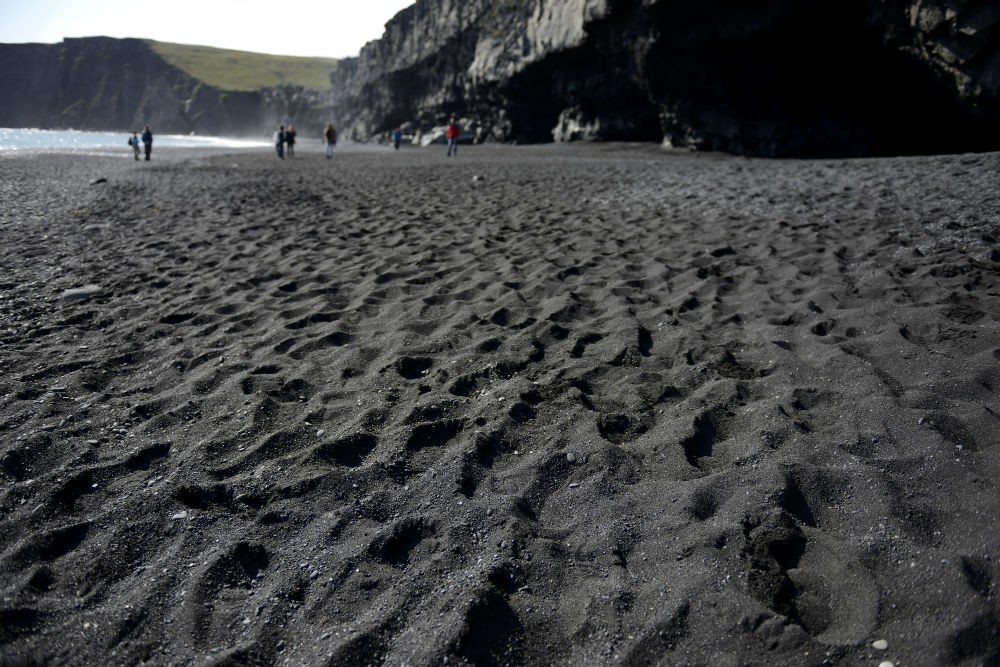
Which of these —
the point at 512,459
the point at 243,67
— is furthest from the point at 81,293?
the point at 243,67

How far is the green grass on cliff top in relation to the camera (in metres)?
155

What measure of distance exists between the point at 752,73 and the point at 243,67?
177 metres

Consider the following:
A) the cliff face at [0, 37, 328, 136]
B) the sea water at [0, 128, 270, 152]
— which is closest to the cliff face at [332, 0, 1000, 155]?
the sea water at [0, 128, 270, 152]

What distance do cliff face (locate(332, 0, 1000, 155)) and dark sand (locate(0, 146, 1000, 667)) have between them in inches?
696

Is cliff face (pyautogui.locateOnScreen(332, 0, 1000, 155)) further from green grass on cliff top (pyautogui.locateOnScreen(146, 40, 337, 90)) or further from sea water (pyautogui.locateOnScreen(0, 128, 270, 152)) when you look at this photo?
green grass on cliff top (pyautogui.locateOnScreen(146, 40, 337, 90))

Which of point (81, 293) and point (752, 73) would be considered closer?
point (81, 293)

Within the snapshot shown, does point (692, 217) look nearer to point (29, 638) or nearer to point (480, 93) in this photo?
point (29, 638)

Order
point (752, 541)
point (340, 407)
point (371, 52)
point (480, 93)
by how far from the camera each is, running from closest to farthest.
Answer: point (752, 541) < point (340, 407) < point (480, 93) < point (371, 52)

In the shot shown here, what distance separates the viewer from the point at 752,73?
2914cm

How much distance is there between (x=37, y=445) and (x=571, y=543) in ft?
11.8

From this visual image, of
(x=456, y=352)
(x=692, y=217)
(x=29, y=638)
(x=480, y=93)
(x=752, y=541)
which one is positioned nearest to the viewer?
(x=29, y=638)

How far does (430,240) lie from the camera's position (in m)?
9.55

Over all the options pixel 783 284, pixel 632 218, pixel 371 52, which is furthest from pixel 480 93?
pixel 783 284

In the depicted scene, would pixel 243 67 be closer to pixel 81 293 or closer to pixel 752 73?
pixel 752 73
